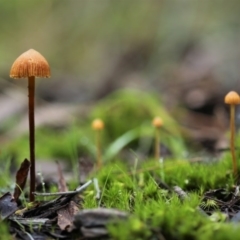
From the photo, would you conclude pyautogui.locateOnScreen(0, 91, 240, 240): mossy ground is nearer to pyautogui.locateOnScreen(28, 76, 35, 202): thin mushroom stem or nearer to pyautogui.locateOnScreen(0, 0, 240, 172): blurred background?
pyautogui.locateOnScreen(0, 0, 240, 172): blurred background

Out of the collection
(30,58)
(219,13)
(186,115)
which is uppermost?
(219,13)

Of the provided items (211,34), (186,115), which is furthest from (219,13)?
(186,115)

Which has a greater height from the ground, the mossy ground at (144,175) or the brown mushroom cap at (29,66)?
the brown mushroom cap at (29,66)

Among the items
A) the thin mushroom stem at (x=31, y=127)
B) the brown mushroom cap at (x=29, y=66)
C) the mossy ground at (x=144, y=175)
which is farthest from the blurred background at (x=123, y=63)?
the brown mushroom cap at (x=29, y=66)

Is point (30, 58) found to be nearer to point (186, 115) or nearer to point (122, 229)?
point (122, 229)

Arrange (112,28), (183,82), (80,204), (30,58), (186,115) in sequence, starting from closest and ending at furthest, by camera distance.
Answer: (30,58) → (80,204) → (186,115) → (183,82) → (112,28)

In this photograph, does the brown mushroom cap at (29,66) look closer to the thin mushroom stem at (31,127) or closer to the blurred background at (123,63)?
the thin mushroom stem at (31,127)

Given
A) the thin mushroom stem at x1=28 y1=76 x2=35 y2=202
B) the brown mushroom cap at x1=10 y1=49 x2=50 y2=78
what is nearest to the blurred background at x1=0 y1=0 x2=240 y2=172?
the thin mushroom stem at x1=28 y1=76 x2=35 y2=202

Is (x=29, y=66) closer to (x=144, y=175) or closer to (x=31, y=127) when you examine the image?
(x=31, y=127)
